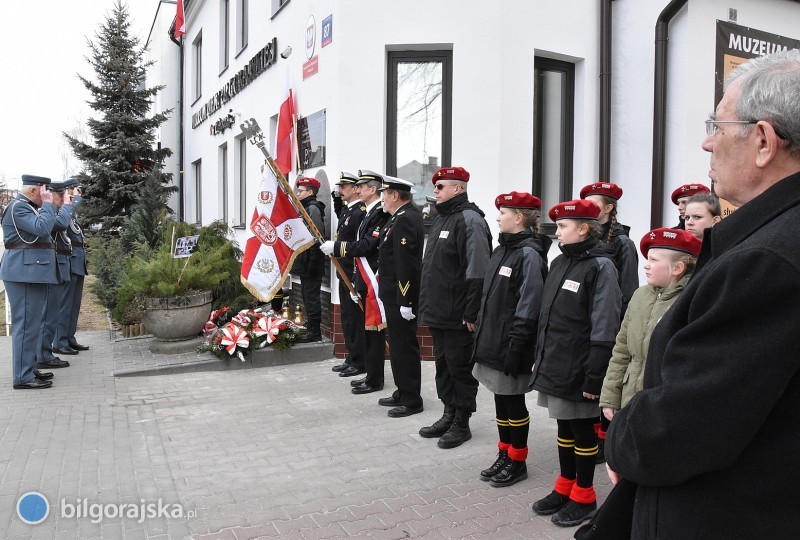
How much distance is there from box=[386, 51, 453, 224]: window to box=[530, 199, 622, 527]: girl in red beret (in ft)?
14.6

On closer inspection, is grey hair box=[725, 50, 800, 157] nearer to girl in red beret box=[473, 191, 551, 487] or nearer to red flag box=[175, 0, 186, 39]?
girl in red beret box=[473, 191, 551, 487]

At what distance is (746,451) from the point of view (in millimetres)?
1374

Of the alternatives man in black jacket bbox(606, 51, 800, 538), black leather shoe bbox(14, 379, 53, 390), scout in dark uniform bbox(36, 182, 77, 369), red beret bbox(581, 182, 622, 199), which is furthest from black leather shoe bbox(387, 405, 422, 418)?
man in black jacket bbox(606, 51, 800, 538)

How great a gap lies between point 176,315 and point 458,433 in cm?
455

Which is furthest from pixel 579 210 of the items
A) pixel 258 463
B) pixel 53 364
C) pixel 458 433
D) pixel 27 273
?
pixel 53 364

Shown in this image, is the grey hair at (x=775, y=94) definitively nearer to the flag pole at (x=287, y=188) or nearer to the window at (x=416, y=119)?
the flag pole at (x=287, y=188)

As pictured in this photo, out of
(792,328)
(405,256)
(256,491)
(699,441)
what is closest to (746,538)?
(699,441)

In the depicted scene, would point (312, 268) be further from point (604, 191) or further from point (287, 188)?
point (604, 191)

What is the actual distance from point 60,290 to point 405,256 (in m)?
5.41

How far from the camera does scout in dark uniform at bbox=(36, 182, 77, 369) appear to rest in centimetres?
752

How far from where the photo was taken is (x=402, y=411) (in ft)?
19.2

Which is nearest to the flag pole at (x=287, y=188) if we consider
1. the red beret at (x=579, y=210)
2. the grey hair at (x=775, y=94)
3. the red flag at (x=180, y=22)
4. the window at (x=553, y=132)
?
the window at (x=553, y=132)

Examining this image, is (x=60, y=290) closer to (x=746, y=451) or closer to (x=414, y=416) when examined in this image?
(x=414, y=416)

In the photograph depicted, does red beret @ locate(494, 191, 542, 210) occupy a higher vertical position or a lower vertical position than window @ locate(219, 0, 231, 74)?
lower
